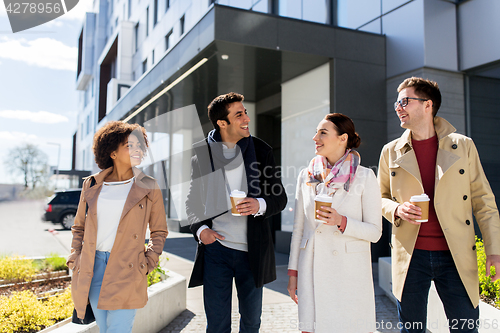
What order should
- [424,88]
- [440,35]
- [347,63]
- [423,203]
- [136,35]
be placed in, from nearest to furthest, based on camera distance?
1. [423,203]
2. [424,88]
3. [440,35]
4. [347,63]
5. [136,35]

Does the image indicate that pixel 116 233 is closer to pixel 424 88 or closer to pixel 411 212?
pixel 411 212

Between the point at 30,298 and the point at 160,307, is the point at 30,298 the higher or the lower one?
the higher one

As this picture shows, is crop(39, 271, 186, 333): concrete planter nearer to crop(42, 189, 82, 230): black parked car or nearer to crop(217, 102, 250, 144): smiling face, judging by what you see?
crop(217, 102, 250, 144): smiling face

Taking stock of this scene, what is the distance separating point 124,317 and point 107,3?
40539 mm

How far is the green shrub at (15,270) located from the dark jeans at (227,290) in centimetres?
390

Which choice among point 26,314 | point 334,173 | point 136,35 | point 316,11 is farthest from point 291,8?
point 136,35

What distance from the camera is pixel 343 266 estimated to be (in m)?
2.54

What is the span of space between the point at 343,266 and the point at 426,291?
26.0 inches

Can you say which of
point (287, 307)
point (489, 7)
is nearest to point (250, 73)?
point (489, 7)

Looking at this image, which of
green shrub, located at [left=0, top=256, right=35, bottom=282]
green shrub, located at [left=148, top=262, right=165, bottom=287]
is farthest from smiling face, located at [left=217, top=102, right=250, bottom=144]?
green shrub, located at [left=0, top=256, right=35, bottom=282]

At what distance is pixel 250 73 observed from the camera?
366 inches

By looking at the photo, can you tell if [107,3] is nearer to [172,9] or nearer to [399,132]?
[172,9]

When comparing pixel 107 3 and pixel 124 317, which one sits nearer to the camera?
pixel 124 317

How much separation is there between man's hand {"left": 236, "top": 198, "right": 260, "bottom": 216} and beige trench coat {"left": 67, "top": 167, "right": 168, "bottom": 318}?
728 millimetres
